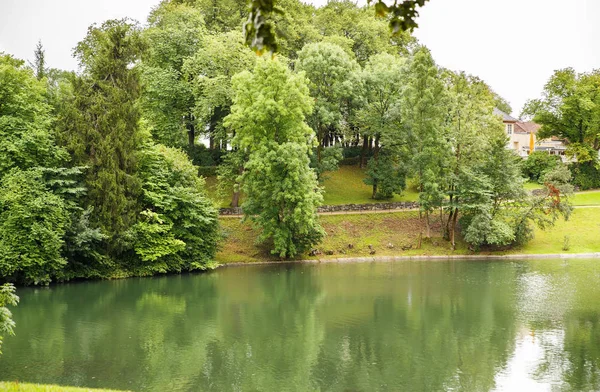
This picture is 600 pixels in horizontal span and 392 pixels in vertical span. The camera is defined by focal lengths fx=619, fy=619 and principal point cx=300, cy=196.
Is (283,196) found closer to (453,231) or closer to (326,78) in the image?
(326,78)

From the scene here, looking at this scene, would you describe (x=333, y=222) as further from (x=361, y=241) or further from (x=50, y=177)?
(x=50, y=177)

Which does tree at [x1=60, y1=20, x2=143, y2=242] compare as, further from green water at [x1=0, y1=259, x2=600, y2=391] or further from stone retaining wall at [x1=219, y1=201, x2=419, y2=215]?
stone retaining wall at [x1=219, y1=201, x2=419, y2=215]

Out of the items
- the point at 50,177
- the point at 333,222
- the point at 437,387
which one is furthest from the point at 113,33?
the point at 437,387

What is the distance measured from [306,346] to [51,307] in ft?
47.1

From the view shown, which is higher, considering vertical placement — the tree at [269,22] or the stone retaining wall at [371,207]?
the tree at [269,22]

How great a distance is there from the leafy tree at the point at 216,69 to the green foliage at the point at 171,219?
330 inches

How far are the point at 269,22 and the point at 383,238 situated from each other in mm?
44318

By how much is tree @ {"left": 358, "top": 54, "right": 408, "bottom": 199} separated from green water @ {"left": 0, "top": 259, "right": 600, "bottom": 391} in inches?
632

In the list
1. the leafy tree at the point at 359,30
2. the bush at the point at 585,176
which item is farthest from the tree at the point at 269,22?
the bush at the point at 585,176

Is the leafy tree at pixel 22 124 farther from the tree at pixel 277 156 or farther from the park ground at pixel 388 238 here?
the park ground at pixel 388 238

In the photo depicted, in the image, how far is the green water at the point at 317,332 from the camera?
1905 cm

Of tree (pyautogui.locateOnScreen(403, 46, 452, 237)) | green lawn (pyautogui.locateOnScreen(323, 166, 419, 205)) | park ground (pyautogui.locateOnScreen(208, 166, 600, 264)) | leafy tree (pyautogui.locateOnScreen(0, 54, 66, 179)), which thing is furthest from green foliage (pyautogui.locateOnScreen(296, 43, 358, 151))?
leafy tree (pyautogui.locateOnScreen(0, 54, 66, 179))

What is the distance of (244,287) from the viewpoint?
116 feet

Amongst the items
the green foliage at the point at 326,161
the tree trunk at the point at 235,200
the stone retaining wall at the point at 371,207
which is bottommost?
the stone retaining wall at the point at 371,207
